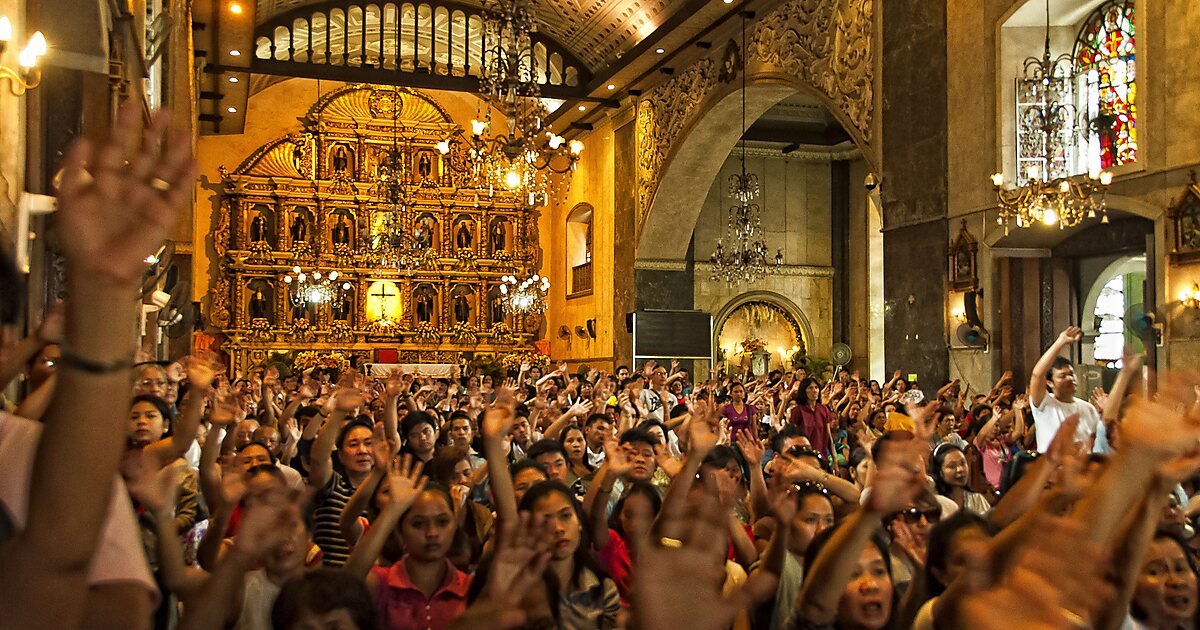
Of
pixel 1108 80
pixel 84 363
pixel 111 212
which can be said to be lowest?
pixel 84 363

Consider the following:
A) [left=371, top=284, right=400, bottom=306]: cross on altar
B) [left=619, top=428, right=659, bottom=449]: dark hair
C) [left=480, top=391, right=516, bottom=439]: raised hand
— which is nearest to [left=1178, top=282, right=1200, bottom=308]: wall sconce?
[left=619, top=428, right=659, bottom=449]: dark hair

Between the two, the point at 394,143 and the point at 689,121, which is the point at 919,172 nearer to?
the point at 689,121

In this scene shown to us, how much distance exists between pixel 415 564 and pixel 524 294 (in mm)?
26009

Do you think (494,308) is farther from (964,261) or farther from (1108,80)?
(1108,80)

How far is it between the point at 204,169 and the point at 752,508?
28.5m

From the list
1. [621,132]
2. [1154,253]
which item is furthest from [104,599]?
[621,132]

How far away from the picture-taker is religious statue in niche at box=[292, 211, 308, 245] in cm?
3050

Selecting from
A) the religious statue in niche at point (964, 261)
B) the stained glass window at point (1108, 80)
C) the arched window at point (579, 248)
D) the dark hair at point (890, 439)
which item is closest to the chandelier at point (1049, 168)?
the stained glass window at point (1108, 80)

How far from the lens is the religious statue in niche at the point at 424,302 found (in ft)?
102

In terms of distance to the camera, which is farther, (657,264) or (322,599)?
(657,264)

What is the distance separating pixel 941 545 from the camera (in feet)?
11.4

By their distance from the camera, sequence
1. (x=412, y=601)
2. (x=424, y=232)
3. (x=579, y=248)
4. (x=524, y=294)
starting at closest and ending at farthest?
(x=412, y=601) → (x=424, y=232) → (x=524, y=294) → (x=579, y=248)

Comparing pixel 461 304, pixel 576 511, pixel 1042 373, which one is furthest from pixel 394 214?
pixel 576 511

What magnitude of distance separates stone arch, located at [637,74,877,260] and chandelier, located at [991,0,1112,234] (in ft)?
17.8
